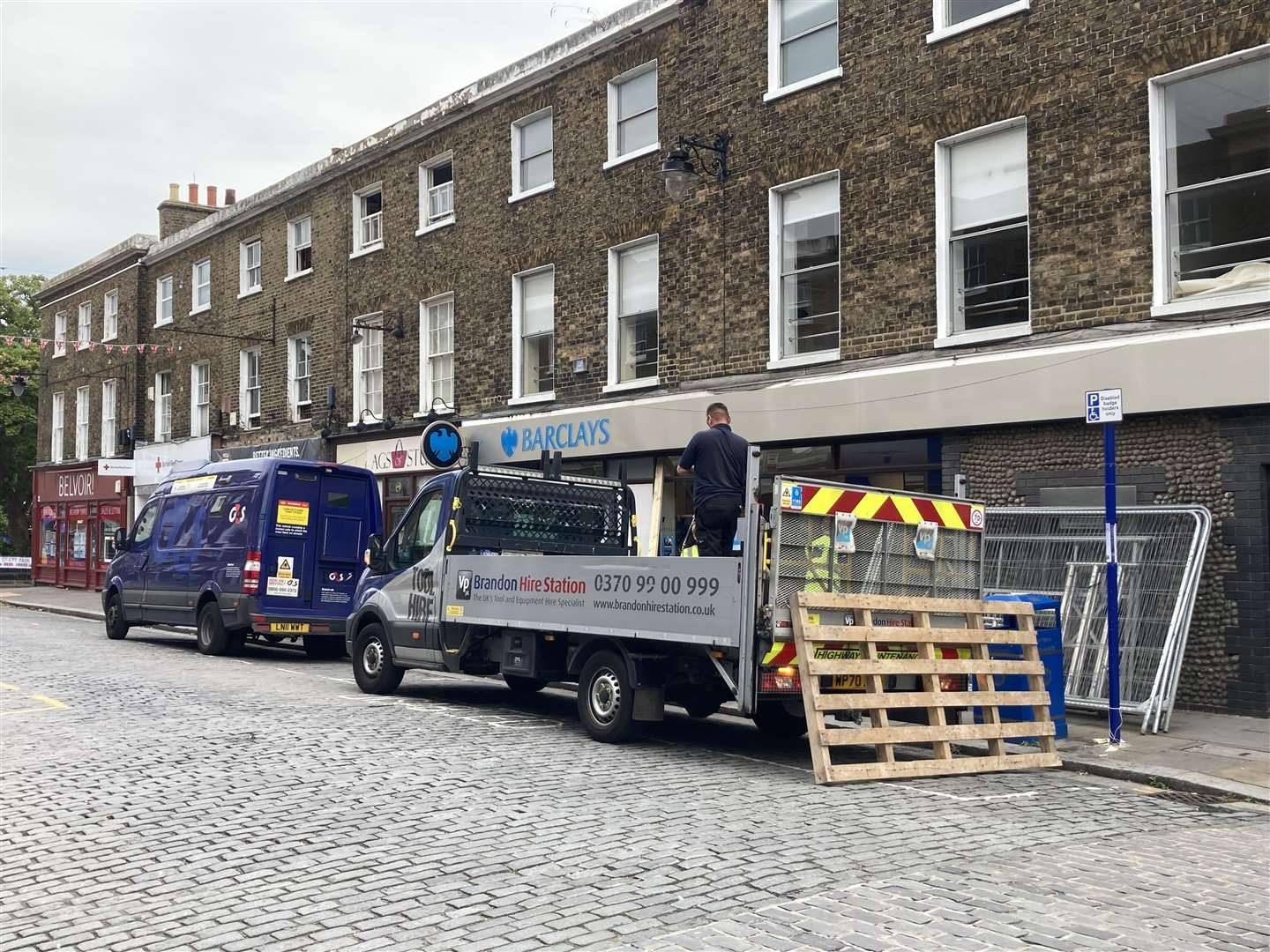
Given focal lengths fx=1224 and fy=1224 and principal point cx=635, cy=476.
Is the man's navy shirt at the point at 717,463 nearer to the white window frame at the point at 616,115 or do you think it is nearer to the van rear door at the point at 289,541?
the van rear door at the point at 289,541

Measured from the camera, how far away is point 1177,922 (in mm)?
4938

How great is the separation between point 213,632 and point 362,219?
10.7 metres

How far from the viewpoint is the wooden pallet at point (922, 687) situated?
8.11 meters

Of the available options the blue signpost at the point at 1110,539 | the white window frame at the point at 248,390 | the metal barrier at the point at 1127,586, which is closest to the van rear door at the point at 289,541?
the metal barrier at the point at 1127,586

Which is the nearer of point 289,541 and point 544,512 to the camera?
point 544,512

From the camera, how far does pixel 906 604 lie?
28.9 feet

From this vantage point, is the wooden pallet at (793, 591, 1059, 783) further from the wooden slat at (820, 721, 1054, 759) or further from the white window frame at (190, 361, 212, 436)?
the white window frame at (190, 361, 212, 436)

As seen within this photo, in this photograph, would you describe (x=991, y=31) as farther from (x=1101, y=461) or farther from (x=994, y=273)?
(x=1101, y=461)

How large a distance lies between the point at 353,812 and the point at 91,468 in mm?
31939

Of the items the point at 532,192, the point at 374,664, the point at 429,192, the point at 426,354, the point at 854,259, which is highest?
the point at 429,192

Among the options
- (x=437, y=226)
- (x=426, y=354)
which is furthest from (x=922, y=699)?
(x=437, y=226)

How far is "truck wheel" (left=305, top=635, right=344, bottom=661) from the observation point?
Answer: 1725cm

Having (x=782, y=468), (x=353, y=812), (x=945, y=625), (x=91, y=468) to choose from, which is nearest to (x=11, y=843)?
(x=353, y=812)

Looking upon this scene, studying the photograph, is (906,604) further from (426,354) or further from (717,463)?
(426,354)
